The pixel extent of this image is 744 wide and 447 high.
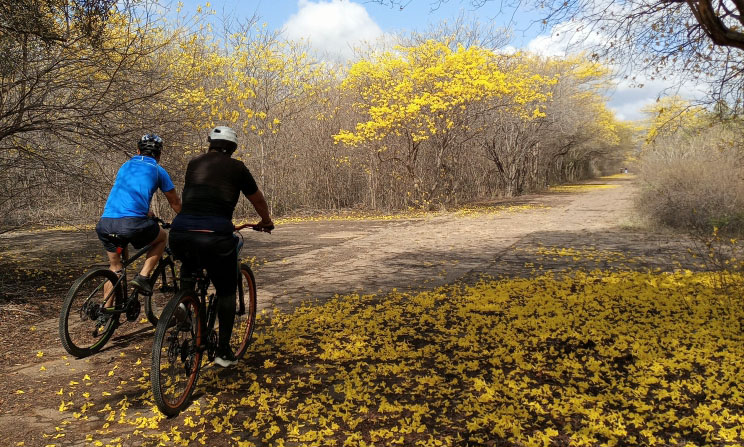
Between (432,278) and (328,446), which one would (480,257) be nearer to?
(432,278)

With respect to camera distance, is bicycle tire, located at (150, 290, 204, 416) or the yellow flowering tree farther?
the yellow flowering tree

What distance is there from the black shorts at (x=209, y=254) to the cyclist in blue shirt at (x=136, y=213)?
90 cm

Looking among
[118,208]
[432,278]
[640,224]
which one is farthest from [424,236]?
[118,208]

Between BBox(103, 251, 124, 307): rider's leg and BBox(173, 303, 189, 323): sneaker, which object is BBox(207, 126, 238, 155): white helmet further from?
BBox(103, 251, 124, 307): rider's leg

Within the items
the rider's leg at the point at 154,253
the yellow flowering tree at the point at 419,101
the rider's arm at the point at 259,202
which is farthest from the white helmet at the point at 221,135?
the yellow flowering tree at the point at 419,101

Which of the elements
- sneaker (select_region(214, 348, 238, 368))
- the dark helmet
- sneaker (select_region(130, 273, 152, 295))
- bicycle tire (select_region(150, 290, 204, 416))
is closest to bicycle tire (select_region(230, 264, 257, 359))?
sneaker (select_region(214, 348, 238, 368))

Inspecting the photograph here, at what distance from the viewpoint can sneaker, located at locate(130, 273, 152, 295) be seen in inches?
150

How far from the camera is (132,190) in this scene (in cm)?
390

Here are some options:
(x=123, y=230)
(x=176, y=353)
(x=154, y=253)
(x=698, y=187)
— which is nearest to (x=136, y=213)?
(x=123, y=230)

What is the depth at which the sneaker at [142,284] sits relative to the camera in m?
3.80

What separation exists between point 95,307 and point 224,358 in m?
1.26

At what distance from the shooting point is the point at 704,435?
2621mm

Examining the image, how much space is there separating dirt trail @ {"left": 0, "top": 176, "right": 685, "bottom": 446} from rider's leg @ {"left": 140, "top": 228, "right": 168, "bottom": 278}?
73 centimetres

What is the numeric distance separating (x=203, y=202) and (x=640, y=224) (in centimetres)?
1155
